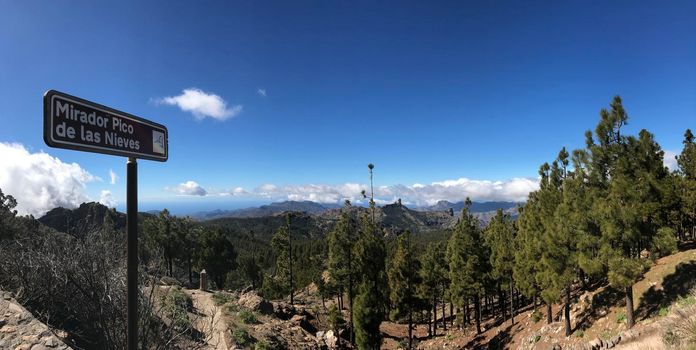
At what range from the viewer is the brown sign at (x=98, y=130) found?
217cm

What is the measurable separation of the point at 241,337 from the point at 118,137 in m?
17.6

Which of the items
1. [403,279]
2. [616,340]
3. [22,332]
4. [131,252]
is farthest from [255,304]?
[131,252]

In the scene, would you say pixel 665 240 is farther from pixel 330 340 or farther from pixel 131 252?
pixel 330 340

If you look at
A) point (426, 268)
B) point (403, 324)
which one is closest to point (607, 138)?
point (426, 268)

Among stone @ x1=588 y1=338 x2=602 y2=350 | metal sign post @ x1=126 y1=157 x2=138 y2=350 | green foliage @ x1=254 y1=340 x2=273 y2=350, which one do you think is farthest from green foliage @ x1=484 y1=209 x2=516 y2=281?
metal sign post @ x1=126 y1=157 x2=138 y2=350

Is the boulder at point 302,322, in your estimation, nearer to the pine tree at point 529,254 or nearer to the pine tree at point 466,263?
the pine tree at point 466,263

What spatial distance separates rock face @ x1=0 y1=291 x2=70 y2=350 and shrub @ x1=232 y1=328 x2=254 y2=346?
383 inches

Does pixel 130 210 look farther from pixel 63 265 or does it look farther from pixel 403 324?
pixel 403 324

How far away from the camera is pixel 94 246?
6.97m

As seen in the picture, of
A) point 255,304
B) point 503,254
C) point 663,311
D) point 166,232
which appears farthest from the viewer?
point 166,232

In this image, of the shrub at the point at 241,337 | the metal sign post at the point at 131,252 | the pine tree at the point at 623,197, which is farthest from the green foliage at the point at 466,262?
the metal sign post at the point at 131,252

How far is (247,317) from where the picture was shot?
22031 mm

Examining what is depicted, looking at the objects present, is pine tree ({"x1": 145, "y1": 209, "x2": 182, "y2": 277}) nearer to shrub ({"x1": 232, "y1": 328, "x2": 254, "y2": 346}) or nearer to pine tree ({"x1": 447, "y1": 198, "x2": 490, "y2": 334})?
shrub ({"x1": 232, "y1": 328, "x2": 254, "y2": 346})

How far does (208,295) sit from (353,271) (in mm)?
11435
